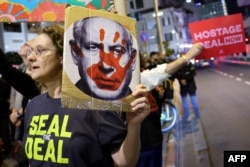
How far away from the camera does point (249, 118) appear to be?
5.68ft

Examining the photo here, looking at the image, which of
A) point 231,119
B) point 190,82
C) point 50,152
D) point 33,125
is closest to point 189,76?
point 190,82

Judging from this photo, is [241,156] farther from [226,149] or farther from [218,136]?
[218,136]

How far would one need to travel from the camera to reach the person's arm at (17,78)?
80.5 inches

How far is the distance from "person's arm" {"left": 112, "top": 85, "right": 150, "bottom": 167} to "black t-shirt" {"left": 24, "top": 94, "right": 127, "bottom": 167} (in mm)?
47

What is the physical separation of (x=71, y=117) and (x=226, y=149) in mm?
857

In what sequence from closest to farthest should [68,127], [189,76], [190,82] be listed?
[68,127] < [189,76] < [190,82]

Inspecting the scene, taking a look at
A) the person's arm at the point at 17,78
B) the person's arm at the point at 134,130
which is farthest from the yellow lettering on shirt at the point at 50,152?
the person's arm at the point at 17,78

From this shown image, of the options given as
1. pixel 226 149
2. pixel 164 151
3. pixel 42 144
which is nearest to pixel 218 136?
pixel 226 149

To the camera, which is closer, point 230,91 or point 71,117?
point 71,117

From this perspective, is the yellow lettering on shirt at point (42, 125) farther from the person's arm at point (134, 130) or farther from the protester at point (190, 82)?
the protester at point (190, 82)

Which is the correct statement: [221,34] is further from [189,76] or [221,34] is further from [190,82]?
[190,82]

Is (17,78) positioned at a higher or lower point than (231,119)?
higher

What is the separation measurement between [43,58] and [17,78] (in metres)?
0.79

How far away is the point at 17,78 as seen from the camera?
2154mm
